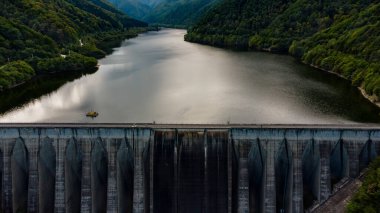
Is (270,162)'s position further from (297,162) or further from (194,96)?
(194,96)

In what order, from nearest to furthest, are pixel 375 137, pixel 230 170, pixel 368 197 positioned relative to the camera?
pixel 368 197, pixel 375 137, pixel 230 170

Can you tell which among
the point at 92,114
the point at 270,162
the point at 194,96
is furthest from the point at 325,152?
the point at 194,96

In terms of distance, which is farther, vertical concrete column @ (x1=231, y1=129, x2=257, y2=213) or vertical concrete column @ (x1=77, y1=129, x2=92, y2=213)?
vertical concrete column @ (x1=77, y1=129, x2=92, y2=213)

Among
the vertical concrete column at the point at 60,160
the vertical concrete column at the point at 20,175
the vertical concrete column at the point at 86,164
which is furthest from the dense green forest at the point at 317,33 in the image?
the vertical concrete column at the point at 20,175

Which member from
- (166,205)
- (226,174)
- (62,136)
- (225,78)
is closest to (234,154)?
(226,174)

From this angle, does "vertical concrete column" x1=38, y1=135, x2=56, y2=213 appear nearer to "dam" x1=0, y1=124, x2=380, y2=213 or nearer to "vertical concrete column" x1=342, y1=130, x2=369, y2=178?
"dam" x1=0, y1=124, x2=380, y2=213

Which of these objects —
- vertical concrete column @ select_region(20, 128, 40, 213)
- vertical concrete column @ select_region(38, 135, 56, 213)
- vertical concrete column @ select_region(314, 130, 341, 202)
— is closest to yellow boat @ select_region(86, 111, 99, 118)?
vertical concrete column @ select_region(38, 135, 56, 213)
